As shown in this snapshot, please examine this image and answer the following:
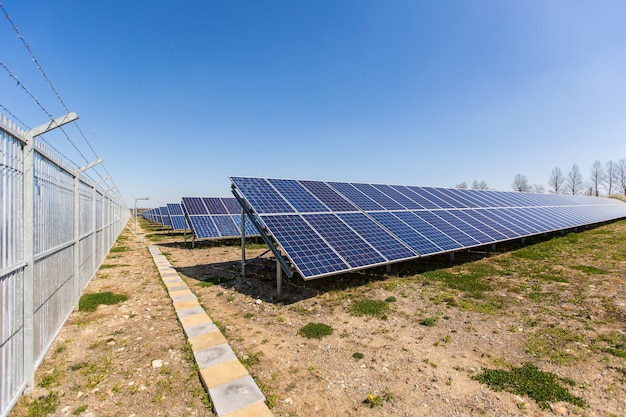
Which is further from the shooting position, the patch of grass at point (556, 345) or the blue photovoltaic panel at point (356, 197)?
the blue photovoltaic panel at point (356, 197)

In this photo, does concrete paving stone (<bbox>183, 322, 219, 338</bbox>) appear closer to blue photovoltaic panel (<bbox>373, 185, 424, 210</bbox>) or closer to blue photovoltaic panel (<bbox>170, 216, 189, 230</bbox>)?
blue photovoltaic panel (<bbox>373, 185, 424, 210</bbox>)

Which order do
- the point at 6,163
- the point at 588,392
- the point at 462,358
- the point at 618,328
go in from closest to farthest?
1. the point at 6,163
2. the point at 588,392
3. the point at 462,358
4. the point at 618,328

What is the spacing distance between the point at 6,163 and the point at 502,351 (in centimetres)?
933

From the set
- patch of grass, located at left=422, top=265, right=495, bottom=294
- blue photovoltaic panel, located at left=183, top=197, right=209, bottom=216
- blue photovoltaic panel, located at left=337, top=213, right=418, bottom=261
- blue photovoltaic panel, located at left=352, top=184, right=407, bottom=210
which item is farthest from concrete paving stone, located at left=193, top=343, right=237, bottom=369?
blue photovoltaic panel, located at left=183, top=197, right=209, bottom=216

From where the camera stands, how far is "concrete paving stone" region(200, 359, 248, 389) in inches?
204

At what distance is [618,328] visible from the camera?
281 inches

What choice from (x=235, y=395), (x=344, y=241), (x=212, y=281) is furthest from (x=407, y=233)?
(x=235, y=395)

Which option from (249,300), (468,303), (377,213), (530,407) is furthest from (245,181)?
(530,407)


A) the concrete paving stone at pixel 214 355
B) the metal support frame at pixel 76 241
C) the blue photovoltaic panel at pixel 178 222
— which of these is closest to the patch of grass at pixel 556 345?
the concrete paving stone at pixel 214 355

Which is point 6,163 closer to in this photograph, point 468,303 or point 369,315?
point 369,315

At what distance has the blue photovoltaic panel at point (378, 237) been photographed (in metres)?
10.7

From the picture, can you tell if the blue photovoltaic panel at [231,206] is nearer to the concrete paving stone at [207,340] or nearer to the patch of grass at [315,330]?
the concrete paving stone at [207,340]

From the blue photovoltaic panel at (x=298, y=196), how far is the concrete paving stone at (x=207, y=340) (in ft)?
19.2

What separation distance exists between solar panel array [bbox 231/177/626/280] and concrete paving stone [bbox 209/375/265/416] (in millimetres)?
3603
